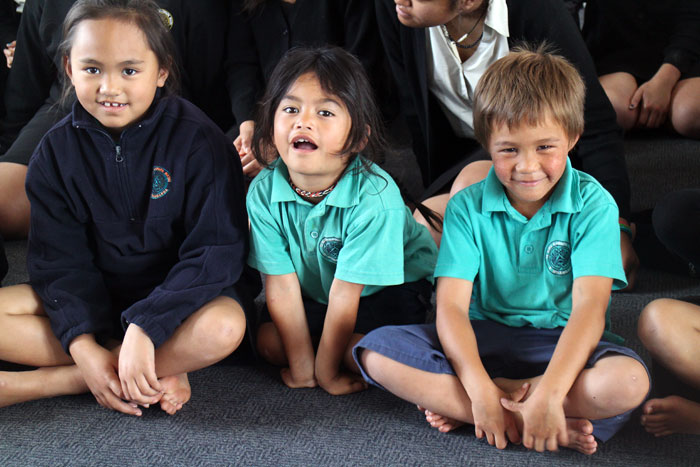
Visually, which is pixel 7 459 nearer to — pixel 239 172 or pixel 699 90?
pixel 239 172

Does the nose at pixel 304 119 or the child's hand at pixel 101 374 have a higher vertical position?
the nose at pixel 304 119

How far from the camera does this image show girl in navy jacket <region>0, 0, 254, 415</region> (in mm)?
1131

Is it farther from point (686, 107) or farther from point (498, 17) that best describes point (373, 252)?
point (686, 107)

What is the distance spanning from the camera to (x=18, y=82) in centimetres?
186

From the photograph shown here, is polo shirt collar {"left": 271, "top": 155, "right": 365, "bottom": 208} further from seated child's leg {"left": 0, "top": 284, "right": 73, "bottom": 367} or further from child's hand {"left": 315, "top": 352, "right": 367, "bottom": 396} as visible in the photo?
seated child's leg {"left": 0, "top": 284, "right": 73, "bottom": 367}

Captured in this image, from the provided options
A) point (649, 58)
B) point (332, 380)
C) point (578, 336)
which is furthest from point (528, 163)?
point (649, 58)

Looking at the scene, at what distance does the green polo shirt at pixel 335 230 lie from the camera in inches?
44.9

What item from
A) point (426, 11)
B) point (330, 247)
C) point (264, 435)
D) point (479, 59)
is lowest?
point (264, 435)

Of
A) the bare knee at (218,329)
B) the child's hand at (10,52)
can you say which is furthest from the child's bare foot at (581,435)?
the child's hand at (10,52)

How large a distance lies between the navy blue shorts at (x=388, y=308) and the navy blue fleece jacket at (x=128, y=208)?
16 cm

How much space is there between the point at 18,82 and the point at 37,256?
32.7 inches

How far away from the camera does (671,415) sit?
3.32 ft

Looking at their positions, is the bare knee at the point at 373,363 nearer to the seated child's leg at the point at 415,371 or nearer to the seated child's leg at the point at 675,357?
the seated child's leg at the point at 415,371

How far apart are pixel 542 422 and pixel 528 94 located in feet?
1.44
